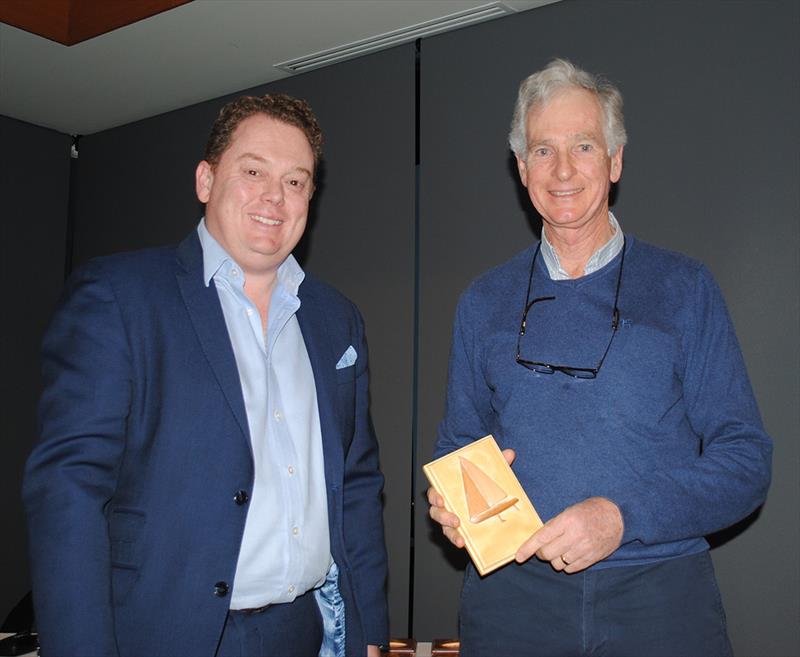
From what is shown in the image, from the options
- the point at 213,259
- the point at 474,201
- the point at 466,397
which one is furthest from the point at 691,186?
the point at 213,259

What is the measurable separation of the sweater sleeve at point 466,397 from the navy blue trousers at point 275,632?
1.77ft

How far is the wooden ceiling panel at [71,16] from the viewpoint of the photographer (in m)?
3.75

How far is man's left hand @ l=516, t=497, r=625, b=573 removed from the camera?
5.56ft

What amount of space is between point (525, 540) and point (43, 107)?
446 centimetres

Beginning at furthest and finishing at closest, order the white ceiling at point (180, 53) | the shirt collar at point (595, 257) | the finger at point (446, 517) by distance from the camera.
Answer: the white ceiling at point (180, 53)
the shirt collar at point (595, 257)
the finger at point (446, 517)

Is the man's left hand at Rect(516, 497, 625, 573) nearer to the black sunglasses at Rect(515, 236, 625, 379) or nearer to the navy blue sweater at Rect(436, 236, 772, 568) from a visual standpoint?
the navy blue sweater at Rect(436, 236, 772, 568)

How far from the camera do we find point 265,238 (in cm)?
194

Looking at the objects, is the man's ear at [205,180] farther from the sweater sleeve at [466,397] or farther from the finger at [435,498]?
the finger at [435,498]

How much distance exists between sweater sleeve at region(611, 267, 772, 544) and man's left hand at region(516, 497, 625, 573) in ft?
0.13

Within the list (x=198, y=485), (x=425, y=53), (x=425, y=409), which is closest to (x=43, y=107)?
(x=425, y=53)

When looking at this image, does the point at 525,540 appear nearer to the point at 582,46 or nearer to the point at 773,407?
the point at 773,407

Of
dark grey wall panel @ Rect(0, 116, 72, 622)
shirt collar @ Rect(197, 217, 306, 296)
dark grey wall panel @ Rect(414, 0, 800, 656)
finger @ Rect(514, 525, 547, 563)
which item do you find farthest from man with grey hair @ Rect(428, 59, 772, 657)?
dark grey wall panel @ Rect(0, 116, 72, 622)

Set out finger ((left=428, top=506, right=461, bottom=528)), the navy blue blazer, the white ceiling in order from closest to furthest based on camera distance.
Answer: the navy blue blazer
finger ((left=428, top=506, right=461, bottom=528))
the white ceiling

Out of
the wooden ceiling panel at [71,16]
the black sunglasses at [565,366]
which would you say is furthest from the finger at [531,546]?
the wooden ceiling panel at [71,16]
